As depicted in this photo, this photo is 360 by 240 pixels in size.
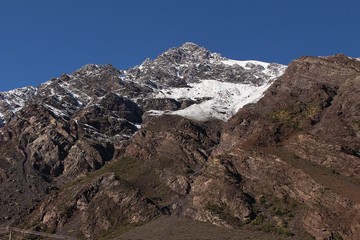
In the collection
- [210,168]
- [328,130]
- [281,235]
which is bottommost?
[281,235]

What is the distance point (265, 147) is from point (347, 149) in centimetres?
2495

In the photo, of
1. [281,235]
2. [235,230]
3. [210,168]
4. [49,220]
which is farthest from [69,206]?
[281,235]

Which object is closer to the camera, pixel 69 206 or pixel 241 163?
pixel 241 163

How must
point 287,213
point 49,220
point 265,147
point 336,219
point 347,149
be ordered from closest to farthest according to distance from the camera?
point 336,219 → point 287,213 → point 347,149 → point 265,147 → point 49,220

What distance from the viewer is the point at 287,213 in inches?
5994

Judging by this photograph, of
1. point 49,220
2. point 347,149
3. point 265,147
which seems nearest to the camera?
point 347,149

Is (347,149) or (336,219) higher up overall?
(347,149)

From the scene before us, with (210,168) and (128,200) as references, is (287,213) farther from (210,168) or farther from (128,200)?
(128,200)

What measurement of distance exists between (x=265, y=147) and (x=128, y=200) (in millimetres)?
46575

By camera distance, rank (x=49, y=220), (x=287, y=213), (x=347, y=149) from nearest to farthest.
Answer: (x=287, y=213)
(x=347, y=149)
(x=49, y=220)

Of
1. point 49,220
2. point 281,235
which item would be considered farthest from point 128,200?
point 281,235

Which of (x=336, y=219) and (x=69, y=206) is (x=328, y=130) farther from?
(x=69, y=206)

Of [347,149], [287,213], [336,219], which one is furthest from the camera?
[347,149]

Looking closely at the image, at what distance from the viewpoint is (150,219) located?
577ft
